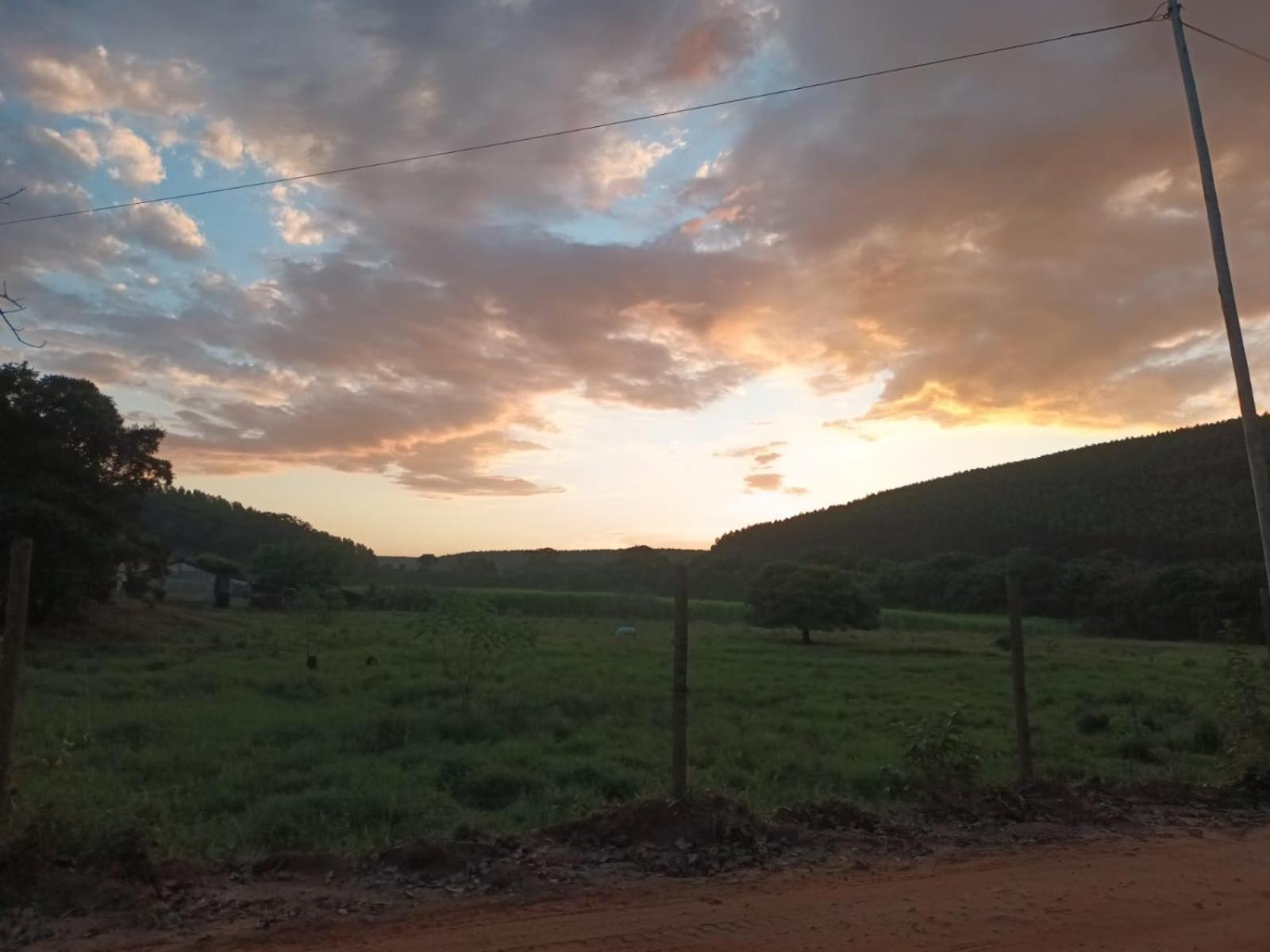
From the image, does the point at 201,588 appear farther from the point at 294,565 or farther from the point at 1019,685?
the point at 1019,685

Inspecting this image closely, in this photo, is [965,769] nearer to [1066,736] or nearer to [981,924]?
[981,924]

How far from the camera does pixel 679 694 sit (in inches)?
293

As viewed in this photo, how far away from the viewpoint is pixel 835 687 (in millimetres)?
22844

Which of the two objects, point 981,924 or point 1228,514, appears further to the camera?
point 1228,514

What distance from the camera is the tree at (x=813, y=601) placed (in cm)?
4625

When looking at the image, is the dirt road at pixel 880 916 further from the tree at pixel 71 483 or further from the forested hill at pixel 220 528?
the forested hill at pixel 220 528

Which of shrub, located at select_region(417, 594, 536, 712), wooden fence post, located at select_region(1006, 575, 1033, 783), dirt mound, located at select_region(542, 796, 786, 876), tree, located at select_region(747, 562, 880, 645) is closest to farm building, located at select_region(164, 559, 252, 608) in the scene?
tree, located at select_region(747, 562, 880, 645)

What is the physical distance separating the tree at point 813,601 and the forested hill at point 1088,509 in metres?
34.2

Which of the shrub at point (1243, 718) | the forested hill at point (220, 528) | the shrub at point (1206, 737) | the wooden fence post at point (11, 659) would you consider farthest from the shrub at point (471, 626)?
the forested hill at point (220, 528)

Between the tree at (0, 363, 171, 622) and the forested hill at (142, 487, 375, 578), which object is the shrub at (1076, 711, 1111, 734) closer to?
the tree at (0, 363, 171, 622)

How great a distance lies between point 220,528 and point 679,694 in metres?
93.8

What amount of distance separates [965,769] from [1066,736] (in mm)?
8436

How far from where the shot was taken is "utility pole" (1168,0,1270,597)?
31.8 ft

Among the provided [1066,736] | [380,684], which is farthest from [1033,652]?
[380,684]
